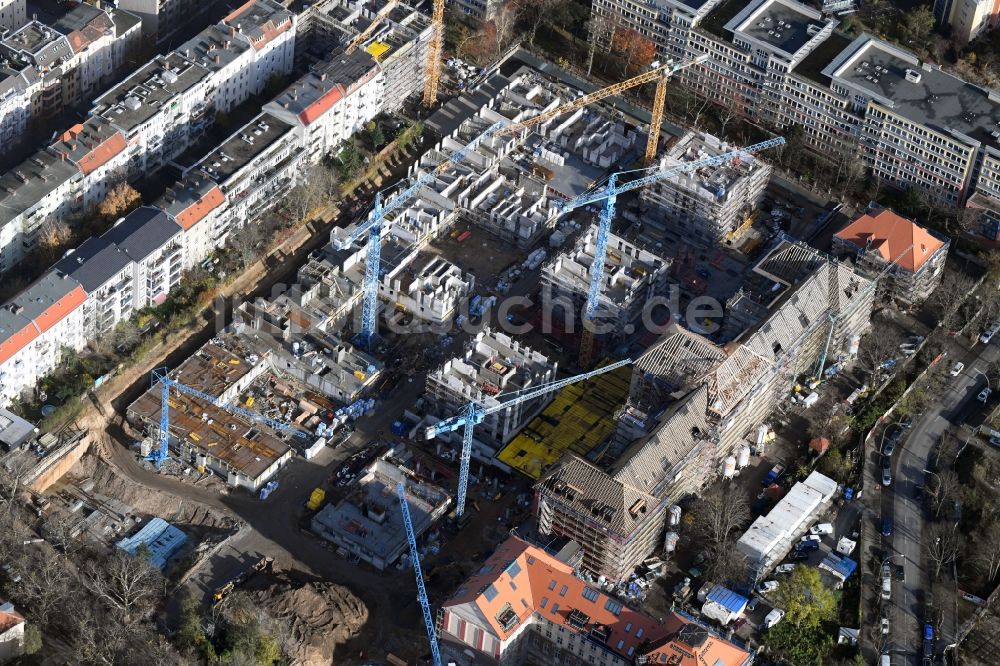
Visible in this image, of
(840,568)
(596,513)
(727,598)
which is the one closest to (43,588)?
(596,513)

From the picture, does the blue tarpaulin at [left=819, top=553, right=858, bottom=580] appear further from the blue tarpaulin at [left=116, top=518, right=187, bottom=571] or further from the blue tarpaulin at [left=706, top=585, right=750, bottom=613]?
the blue tarpaulin at [left=116, top=518, right=187, bottom=571]

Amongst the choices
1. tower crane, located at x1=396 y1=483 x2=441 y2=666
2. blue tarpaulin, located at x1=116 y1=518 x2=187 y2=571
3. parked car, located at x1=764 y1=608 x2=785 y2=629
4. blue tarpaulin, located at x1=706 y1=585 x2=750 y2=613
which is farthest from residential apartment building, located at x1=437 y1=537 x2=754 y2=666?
blue tarpaulin, located at x1=116 y1=518 x2=187 y2=571

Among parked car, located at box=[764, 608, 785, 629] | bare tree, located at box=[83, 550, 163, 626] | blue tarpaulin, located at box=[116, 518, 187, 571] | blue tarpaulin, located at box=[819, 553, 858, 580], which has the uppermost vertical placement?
blue tarpaulin, located at box=[819, 553, 858, 580]

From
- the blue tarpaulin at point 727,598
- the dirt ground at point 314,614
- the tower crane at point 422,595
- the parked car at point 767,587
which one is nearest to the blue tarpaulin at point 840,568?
the parked car at point 767,587

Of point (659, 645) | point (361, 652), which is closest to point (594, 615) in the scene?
point (659, 645)

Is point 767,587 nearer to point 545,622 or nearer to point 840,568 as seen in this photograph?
point 840,568

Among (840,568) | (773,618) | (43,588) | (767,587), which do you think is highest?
(840,568)
